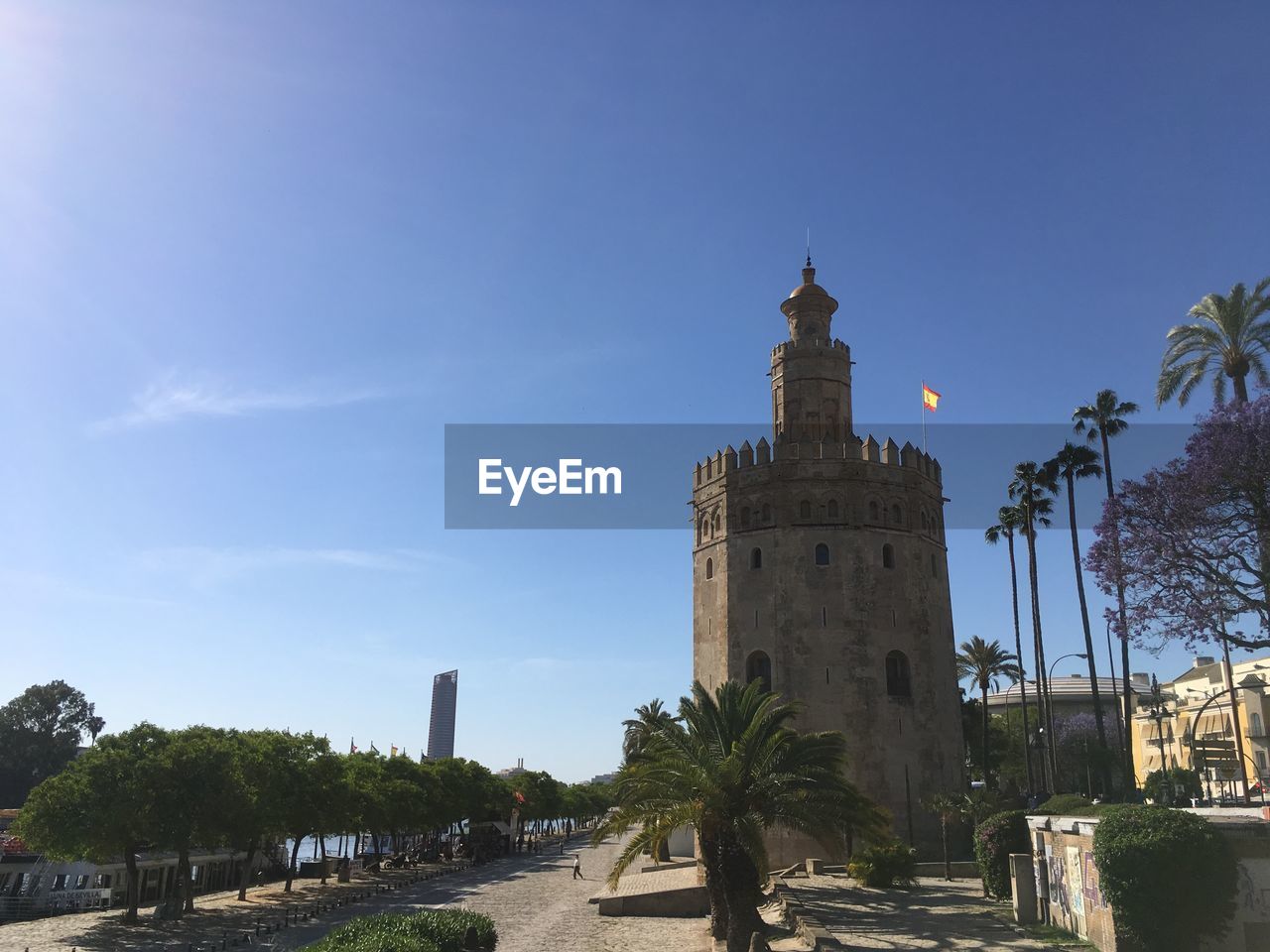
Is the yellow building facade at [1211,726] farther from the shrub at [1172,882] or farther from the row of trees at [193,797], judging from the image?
the row of trees at [193,797]

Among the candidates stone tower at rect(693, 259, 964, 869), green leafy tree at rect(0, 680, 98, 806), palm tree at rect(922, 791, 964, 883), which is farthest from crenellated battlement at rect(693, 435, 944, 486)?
green leafy tree at rect(0, 680, 98, 806)

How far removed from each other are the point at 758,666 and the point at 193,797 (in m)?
23.5

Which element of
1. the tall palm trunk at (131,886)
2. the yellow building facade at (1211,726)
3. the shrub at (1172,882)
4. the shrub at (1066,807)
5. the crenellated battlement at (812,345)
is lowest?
the tall palm trunk at (131,886)

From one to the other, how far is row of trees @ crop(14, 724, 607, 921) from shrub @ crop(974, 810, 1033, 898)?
2451 cm

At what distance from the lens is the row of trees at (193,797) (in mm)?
28672

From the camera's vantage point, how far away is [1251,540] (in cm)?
2419

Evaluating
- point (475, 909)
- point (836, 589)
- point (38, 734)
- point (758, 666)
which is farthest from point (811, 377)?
point (38, 734)

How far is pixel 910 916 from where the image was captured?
25.2 m

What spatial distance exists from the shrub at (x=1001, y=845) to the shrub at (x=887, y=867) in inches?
163

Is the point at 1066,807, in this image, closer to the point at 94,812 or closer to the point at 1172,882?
the point at 1172,882

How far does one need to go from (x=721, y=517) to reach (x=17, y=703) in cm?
7104

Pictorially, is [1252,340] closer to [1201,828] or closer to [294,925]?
[1201,828]

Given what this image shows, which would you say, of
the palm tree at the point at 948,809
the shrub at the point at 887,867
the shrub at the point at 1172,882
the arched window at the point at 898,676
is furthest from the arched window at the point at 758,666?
the shrub at the point at 1172,882

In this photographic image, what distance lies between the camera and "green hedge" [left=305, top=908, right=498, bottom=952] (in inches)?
556
